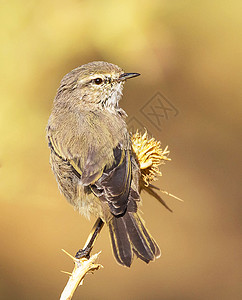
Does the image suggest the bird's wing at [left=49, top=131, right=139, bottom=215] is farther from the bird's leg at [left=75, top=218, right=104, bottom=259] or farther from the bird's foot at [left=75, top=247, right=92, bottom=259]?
the bird's foot at [left=75, top=247, right=92, bottom=259]

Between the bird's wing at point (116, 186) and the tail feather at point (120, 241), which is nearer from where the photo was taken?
the tail feather at point (120, 241)

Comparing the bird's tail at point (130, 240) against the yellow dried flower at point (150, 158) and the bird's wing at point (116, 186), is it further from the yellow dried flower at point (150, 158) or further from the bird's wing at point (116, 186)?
the yellow dried flower at point (150, 158)

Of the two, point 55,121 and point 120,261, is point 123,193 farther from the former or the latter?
point 55,121

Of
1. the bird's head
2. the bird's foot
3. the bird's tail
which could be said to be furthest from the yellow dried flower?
the bird's foot

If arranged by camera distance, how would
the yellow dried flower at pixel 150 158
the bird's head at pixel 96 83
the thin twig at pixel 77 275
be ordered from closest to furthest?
the thin twig at pixel 77 275 → the yellow dried flower at pixel 150 158 → the bird's head at pixel 96 83

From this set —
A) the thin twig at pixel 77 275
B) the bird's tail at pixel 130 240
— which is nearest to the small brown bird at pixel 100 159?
the bird's tail at pixel 130 240

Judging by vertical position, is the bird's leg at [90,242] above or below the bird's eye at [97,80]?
below

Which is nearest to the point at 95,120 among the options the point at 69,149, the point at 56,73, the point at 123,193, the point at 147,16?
the point at 69,149

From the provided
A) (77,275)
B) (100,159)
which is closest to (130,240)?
(100,159)
